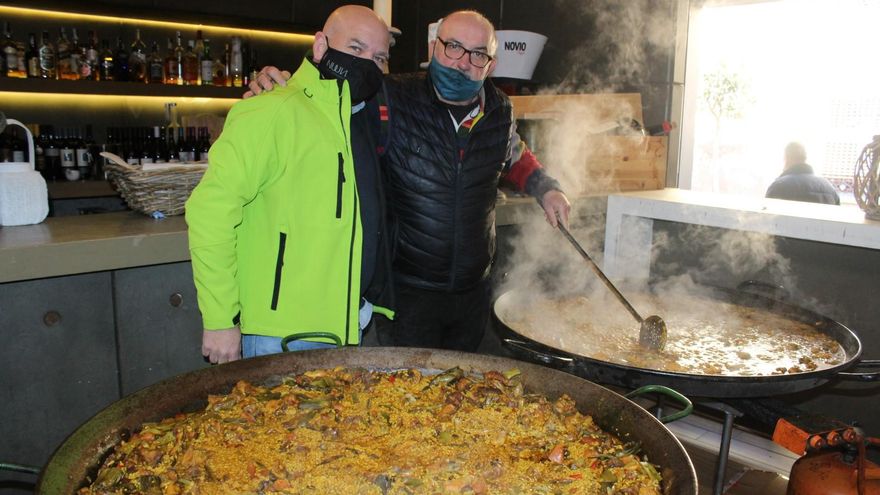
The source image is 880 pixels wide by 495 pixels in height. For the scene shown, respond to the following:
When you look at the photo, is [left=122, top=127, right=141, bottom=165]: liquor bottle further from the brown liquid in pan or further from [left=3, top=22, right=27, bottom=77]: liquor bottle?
the brown liquid in pan

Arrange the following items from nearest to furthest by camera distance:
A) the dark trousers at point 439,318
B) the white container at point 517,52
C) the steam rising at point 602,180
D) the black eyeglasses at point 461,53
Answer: the black eyeglasses at point 461,53 < the dark trousers at point 439,318 < the steam rising at point 602,180 < the white container at point 517,52

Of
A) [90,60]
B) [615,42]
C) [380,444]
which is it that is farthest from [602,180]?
[90,60]

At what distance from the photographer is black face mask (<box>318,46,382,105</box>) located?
1983 millimetres

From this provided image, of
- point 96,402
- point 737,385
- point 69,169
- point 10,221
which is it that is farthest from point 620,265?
point 69,169

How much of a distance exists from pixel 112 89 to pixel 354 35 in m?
3.39

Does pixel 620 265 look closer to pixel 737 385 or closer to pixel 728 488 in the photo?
pixel 728 488

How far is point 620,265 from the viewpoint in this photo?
3.11 metres

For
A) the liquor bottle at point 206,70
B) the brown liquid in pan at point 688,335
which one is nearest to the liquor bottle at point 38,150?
the liquor bottle at point 206,70

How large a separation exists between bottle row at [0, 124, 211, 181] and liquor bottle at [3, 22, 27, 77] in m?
0.38

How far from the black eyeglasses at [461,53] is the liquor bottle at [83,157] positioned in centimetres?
364

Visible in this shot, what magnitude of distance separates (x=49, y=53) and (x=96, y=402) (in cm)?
339

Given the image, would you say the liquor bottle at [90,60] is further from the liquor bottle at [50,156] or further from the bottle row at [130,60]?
the liquor bottle at [50,156]

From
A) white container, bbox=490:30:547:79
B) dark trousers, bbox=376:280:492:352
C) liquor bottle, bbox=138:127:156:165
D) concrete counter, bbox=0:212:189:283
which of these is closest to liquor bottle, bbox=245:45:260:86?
liquor bottle, bbox=138:127:156:165

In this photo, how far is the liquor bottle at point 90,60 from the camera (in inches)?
187
